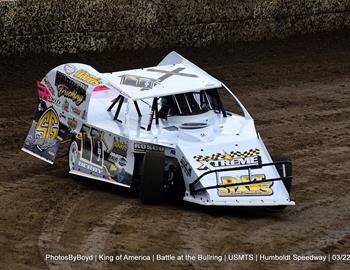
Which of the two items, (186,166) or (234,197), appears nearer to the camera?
(234,197)

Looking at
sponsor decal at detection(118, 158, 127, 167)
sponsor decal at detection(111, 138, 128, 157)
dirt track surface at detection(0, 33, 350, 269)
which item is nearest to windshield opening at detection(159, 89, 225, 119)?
sponsor decal at detection(111, 138, 128, 157)

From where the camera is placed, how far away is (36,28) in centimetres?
1977

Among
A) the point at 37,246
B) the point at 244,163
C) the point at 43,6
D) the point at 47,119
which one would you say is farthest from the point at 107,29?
the point at 37,246

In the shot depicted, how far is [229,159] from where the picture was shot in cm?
1238

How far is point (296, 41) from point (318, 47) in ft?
1.74

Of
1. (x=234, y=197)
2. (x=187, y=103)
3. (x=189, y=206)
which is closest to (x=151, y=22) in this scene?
(x=187, y=103)

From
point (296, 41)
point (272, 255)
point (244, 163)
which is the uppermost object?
point (296, 41)

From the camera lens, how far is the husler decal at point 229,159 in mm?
12234

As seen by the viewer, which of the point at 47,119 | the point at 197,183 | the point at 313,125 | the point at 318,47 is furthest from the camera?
the point at 318,47

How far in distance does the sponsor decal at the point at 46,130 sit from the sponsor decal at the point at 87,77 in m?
0.66

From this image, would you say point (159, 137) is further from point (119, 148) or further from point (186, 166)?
point (186, 166)

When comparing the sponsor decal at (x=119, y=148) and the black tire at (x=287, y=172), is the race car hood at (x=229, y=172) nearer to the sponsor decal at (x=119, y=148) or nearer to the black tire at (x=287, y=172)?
the black tire at (x=287, y=172)

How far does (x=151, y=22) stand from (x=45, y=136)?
7145 mm

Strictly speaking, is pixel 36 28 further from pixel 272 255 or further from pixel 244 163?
pixel 272 255
